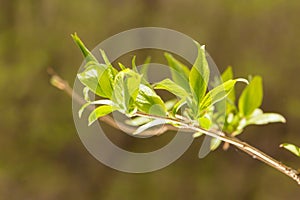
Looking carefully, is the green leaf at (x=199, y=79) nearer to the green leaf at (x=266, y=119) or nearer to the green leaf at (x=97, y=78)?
the green leaf at (x=97, y=78)

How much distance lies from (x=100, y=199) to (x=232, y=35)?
466mm

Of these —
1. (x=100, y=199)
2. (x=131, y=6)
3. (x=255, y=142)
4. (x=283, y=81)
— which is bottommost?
(x=100, y=199)

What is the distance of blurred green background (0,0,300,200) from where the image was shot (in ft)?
3.33

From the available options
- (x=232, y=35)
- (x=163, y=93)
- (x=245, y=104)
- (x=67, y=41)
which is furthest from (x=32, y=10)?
(x=245, y=104)

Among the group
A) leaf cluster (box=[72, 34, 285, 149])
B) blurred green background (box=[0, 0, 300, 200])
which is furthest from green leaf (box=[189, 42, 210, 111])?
blurred green background (box=[0, 0, 300, 200])

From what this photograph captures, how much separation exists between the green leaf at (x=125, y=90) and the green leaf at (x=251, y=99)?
0.21 metres

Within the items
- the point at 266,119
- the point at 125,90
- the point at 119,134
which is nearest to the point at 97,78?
the point at 125,90

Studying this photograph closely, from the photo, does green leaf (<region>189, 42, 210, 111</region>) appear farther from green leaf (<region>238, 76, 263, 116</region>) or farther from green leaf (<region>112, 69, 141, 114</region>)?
green leaf (<region>238, 76, 263, 116</region>)

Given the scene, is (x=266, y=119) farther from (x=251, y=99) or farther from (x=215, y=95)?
(x=215, y=95)

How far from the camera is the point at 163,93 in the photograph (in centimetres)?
101

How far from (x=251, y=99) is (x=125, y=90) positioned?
229 mm

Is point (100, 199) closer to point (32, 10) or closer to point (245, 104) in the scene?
point (32, 10)

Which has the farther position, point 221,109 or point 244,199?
point 244,199

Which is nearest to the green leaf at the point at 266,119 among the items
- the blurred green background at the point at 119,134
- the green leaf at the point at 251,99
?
the green leaf at the point at 251,99
